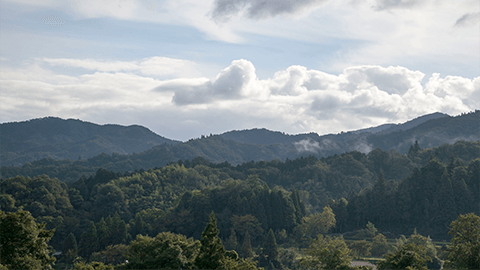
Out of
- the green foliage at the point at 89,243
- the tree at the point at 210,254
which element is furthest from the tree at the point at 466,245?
the green foliage at the point at 89,243

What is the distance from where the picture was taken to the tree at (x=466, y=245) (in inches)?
1393

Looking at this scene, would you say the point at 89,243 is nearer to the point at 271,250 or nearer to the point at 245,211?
the point at 271,250

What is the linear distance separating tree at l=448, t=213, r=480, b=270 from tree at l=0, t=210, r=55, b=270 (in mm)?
32176

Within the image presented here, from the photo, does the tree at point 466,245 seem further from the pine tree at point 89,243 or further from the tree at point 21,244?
the pine tree at point 89,243

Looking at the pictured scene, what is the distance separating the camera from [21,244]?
35781mm

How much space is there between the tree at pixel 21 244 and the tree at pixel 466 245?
32176mm

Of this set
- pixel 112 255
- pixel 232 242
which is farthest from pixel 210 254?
pixel 232 242

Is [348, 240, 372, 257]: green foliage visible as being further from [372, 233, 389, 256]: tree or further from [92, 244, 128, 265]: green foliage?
[92, 244, 128, 265]: green foliage

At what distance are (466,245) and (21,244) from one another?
3425 cm

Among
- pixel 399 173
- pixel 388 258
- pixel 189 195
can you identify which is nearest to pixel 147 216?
pixel 189 195

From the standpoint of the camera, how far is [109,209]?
4313 inches

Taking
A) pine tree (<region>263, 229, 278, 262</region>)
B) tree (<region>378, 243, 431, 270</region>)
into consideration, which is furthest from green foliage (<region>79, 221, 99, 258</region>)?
tree (<region>378, 243, 431, 270</region>)

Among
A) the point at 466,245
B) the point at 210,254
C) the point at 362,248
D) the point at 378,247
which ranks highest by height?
the point at 466,245

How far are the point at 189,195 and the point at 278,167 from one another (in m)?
65.9
